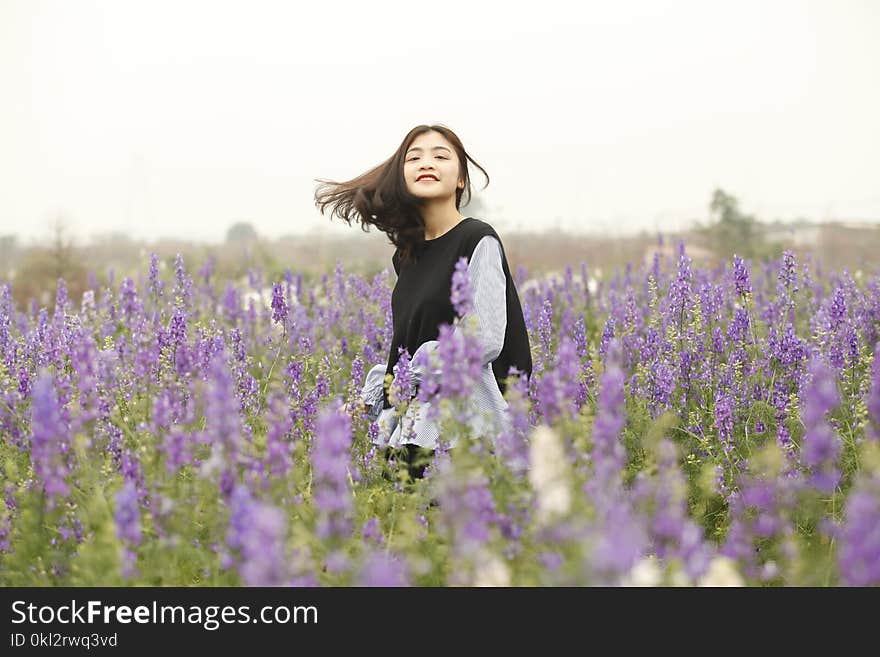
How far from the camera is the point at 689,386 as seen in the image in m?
4.66

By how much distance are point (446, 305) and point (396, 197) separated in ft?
2.22

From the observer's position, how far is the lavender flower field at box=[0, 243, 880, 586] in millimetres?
2137

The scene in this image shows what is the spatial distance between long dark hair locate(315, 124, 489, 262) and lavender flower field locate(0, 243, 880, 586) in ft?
2.13

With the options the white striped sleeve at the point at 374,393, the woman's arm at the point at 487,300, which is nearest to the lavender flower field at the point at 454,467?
the white striped sleeve at the point at 374,393

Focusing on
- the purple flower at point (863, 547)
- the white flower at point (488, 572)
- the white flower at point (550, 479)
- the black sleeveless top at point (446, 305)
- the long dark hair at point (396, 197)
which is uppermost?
the long dark hair at point (396, 197)

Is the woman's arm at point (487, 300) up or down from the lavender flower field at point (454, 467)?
up

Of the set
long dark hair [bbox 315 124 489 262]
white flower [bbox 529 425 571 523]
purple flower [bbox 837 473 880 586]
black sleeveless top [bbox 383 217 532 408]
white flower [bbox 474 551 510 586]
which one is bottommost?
white flower [bbox 474 551 510 586]

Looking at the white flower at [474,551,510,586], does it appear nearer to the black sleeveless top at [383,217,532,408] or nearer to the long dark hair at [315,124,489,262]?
the black sleeveless top at [383,217,532,408]

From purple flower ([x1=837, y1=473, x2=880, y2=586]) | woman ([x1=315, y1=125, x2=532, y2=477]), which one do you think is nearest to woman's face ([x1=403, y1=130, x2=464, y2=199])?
woman ([x1=315, y1=125, x2=532, y2=477])

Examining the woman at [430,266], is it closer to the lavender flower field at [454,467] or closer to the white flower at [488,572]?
the lavender flower field at [454,467]

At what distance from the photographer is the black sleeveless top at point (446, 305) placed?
13.7ft
